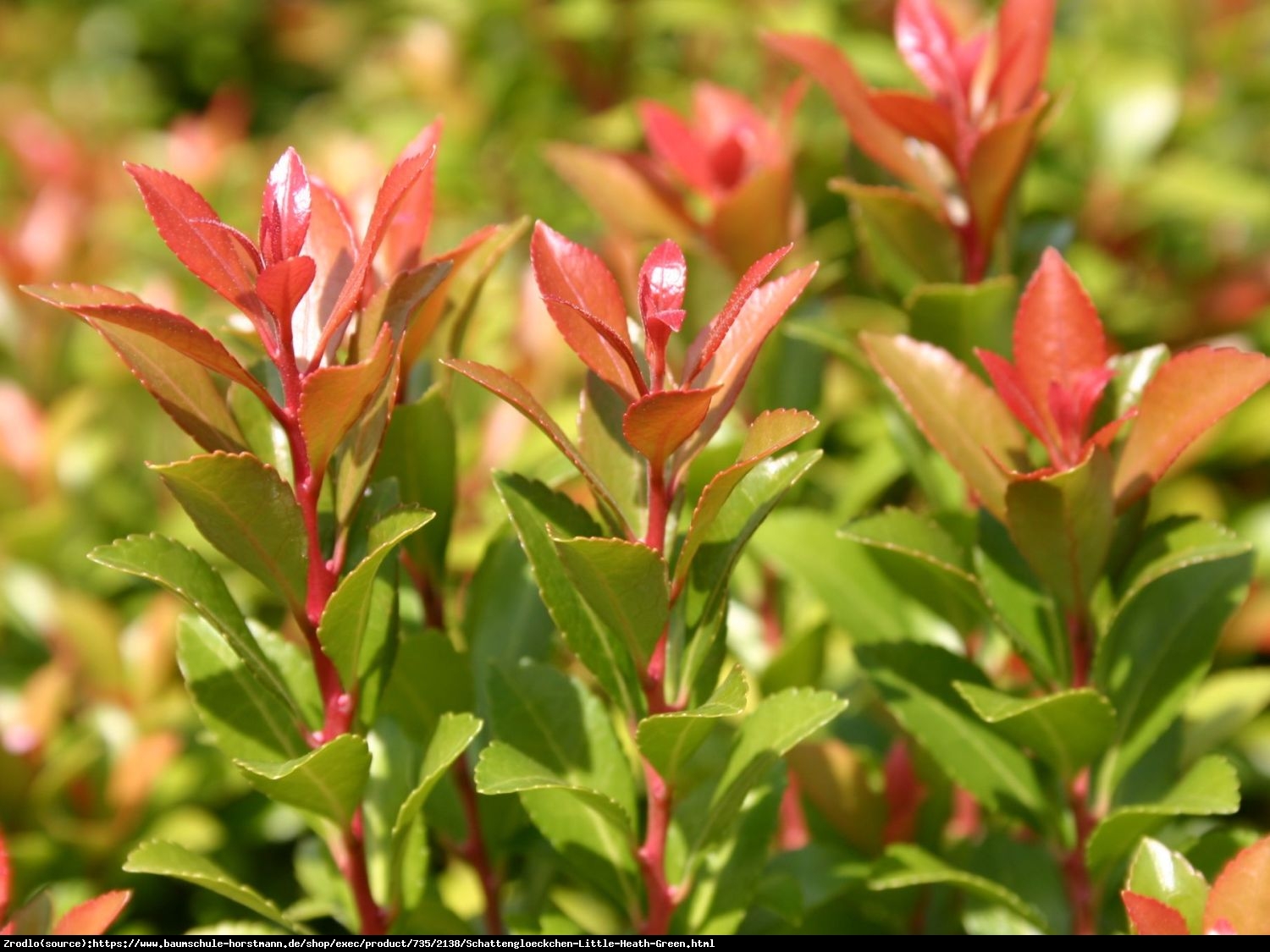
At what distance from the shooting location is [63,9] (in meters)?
4.54

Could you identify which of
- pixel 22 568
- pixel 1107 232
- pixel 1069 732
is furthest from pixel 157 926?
pixel 1107 232

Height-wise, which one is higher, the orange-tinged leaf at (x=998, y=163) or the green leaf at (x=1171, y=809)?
the orange-tinged leaf at (x=998, y=163)

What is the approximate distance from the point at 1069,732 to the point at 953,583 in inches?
6.4

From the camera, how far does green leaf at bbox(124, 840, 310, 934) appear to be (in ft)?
3.26

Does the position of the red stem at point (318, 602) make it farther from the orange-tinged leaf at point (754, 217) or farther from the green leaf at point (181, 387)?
the orange-tinged leaf at point (754, 217)

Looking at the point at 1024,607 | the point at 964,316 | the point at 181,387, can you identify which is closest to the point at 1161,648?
the point at 1024,607

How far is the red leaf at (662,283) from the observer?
0.94m

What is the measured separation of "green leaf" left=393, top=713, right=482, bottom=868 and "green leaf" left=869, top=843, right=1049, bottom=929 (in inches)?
16.3

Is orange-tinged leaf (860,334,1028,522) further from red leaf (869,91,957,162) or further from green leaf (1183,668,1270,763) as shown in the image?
green leaf (1183,668,1270,763)

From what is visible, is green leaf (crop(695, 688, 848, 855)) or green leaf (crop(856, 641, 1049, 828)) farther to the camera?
green leaf (crop(856, 641, 1049, 828))

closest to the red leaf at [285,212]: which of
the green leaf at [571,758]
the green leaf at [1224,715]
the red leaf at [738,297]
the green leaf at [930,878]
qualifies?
the red leaf at [738,297]

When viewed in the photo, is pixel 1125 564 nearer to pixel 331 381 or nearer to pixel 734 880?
pixel 734 880

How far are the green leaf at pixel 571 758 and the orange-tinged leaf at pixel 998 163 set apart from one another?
2.02 ft

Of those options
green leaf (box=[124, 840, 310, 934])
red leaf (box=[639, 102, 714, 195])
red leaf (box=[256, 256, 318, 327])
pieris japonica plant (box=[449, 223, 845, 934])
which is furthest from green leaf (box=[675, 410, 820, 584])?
red leaf (box=[639, 102, 714, 195])
